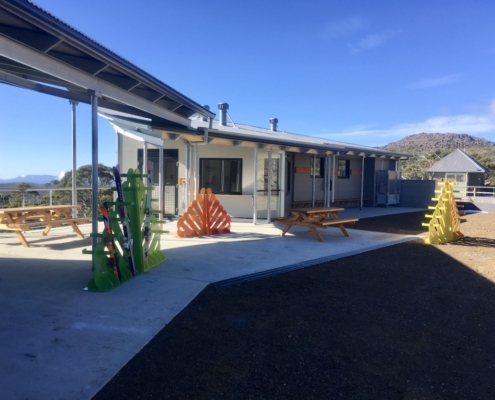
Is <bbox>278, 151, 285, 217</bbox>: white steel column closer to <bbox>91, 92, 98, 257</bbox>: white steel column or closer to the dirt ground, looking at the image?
the dirt ground

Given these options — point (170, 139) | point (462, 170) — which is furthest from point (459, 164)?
point (170, 139)

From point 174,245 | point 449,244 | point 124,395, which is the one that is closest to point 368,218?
point 449,244

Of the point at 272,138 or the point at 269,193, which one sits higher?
the point at 272,138

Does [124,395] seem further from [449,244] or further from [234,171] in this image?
[234,171]

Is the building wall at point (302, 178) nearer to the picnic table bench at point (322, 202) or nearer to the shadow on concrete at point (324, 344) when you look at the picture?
the picnic table bench at point (322, 202)

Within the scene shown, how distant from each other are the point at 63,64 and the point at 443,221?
849 centimetres

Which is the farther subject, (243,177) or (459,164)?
(459,164)

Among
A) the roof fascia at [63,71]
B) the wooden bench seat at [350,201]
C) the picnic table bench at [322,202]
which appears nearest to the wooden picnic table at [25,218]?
the roof fascia at [63,71]

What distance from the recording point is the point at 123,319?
13.9 feet

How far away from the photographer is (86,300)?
15.7 ft

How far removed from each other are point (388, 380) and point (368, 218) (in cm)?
1242

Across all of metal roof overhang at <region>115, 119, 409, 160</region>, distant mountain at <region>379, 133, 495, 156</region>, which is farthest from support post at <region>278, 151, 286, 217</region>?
distant mountain at <region>379, 133, 495, 156</region>

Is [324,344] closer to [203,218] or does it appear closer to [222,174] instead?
[203,218]

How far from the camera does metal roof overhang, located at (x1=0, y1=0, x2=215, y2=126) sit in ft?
13.5
